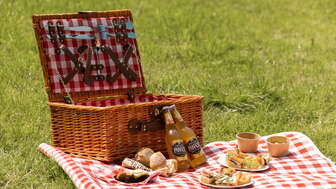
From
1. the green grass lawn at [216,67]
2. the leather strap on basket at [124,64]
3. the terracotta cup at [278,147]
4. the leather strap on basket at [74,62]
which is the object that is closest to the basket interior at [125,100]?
the leather strap on basket at [124,64]

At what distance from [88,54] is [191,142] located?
39.5 inches

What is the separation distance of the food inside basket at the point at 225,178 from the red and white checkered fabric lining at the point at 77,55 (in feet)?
Answer: 3.83

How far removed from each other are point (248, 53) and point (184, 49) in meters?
0.70

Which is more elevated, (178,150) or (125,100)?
(125,100)

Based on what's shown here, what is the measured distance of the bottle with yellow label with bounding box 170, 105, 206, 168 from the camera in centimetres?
341

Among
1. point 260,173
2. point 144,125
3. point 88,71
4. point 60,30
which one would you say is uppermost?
point 60,30

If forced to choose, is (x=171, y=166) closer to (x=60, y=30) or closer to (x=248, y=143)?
(x=248, y=143)

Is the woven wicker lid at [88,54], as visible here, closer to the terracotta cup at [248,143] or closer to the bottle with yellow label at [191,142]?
the bottle with yellow label at [191,142]

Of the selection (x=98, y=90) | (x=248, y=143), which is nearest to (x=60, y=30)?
(x=98, y=90)

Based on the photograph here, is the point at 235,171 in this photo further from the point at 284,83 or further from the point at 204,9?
the point at 204,9

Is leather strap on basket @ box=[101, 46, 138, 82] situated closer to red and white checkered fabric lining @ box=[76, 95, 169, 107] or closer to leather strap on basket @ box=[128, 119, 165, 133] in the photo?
red and white checkered fabric lining @ box=[76, 95, 169, 107]

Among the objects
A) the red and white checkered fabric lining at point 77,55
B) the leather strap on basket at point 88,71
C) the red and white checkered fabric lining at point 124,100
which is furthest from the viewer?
the red and white checkered fabric lining at point 124,100

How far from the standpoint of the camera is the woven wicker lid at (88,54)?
12.4 ft

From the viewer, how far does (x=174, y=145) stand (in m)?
3.35
